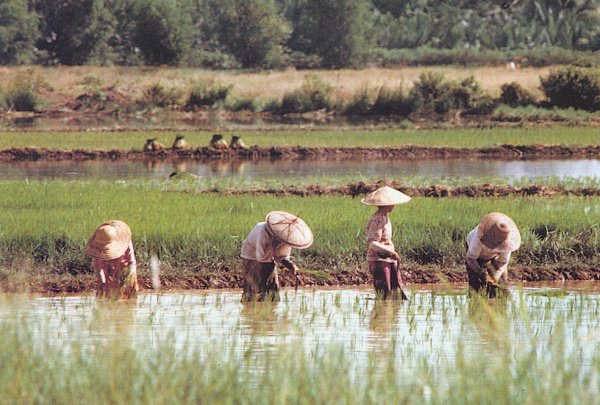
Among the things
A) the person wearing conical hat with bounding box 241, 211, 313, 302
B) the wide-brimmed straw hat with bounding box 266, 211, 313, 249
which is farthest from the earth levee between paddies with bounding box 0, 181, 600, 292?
the wide-brimmed straw hat with bounding box 266, 211, 313, 249

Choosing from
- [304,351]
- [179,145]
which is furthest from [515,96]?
[304,351]

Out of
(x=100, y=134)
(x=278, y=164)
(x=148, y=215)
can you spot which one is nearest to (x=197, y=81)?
(x=100, y=134)

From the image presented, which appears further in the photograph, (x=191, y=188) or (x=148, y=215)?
(x=191, y=188)

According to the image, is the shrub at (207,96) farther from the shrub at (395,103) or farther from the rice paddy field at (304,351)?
the rice paddy field at (304,351)

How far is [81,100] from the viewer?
43219 millimetres

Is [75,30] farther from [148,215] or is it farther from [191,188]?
[148,215]

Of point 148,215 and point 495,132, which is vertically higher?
point 148,215

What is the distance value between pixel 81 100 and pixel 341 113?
32.7ft

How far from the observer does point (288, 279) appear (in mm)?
10461

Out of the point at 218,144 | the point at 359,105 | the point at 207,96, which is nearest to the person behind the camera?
the point at 218,144

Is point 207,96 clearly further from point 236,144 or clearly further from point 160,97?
point 236,144

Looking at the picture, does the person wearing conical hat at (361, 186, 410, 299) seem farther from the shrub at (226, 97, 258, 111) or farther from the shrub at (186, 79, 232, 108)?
the shrub at (186, 79, 232, 108)

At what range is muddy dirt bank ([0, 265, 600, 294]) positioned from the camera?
32.8ft

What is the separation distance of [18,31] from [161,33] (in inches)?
421
